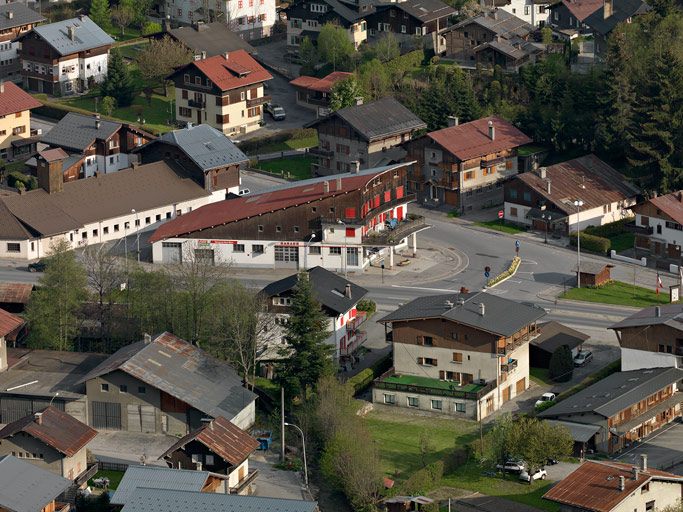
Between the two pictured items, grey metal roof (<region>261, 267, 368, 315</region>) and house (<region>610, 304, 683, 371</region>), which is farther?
grey metal roof (<region>261, 267, 368, 315</region>)

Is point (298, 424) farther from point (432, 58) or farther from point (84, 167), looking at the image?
point (432, 58)

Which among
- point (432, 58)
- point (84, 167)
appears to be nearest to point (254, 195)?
point (84, 167)

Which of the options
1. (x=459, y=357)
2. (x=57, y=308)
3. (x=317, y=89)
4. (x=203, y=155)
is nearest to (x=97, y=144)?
(x=203, y=155)

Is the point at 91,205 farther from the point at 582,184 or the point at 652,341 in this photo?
the point at 652,341

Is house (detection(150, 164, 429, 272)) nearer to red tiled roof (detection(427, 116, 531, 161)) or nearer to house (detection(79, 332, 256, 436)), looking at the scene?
red tiled roof (detection(427, 116, 531, 161))

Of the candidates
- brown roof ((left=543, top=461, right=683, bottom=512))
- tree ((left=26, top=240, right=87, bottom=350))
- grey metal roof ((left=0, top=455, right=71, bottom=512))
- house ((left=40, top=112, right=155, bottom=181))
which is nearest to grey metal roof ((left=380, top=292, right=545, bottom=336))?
brown roof ((left=543, top=461, right=683, bottom=512))

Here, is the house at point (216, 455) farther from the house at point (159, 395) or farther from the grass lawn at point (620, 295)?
the grass lawn at point (620, 295)
